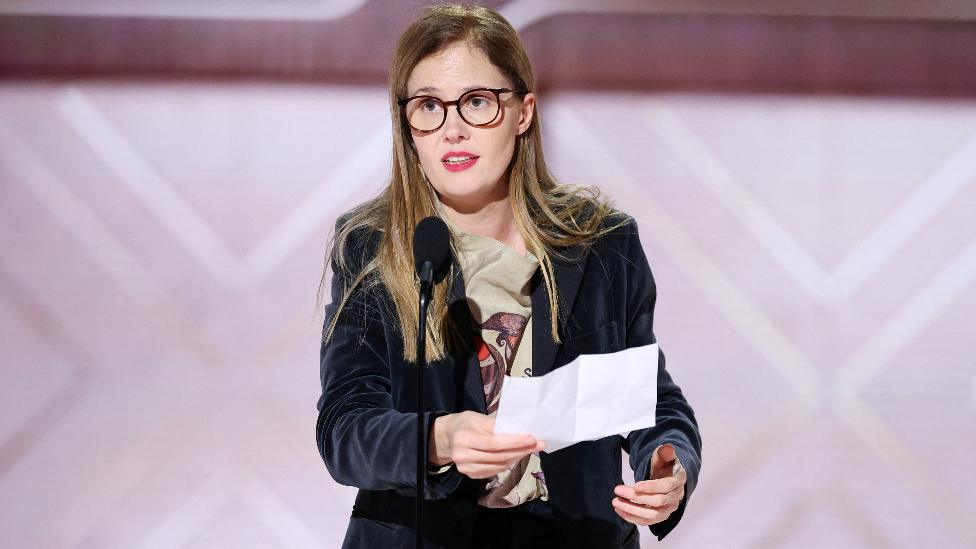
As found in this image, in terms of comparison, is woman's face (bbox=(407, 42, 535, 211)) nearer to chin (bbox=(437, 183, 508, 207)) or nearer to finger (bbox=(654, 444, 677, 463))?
chin (bbox=(437, 183, 508, 207))

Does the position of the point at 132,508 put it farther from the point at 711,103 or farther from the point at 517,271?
the point at 711,103

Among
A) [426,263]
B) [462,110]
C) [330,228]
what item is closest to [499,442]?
[426,263]

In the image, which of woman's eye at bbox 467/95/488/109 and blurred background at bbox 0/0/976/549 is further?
blurred background at bbox 0/0/976/549

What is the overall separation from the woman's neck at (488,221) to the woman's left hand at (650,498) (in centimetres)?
45

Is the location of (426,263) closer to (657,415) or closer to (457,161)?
(457,161)

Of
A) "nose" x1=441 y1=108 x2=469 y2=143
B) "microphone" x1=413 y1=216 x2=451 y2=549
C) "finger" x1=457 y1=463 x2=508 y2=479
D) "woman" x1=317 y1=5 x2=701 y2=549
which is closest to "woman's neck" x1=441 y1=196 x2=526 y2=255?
"woman" x1=317 y1=5 x2=701 y2=549

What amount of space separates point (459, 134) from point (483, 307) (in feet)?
0.88

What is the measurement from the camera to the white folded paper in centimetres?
116

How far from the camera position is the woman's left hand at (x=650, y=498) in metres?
1.33

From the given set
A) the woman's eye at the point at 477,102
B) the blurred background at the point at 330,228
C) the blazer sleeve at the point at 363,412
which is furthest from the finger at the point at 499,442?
the blurred background at the point at 330,228

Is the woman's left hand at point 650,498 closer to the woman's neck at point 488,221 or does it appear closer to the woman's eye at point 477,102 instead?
the woman's neck at point 488,221

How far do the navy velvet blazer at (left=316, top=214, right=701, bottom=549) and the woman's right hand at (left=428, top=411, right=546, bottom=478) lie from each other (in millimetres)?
154

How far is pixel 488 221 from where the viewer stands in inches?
65.5

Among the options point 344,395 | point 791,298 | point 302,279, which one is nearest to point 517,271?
point 344,395
